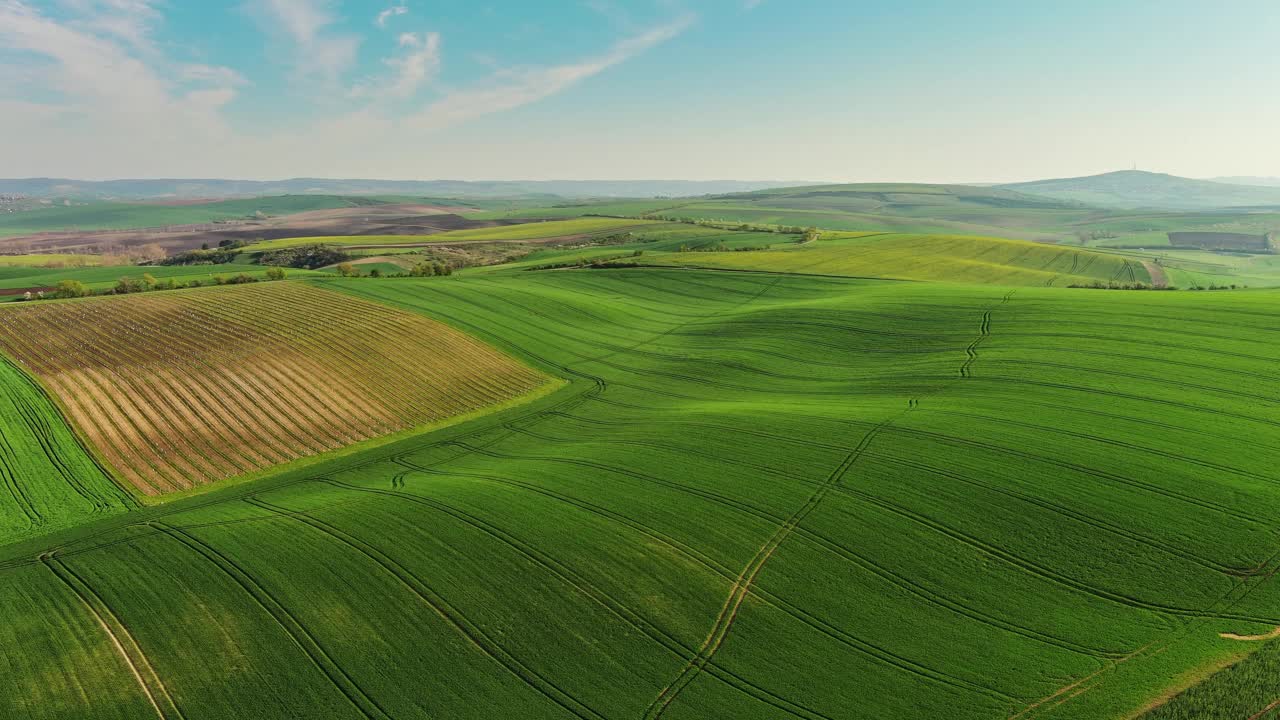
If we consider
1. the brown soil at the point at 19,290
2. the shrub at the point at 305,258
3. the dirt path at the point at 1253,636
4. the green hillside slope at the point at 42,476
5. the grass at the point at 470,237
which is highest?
the grass at the point at 470,237

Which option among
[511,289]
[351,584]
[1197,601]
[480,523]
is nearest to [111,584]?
[351,584]

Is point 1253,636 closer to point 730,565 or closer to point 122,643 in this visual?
point 730,565

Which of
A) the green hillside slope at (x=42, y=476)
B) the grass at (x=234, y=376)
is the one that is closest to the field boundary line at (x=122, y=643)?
the green hillside slope at (x=42, y=476)

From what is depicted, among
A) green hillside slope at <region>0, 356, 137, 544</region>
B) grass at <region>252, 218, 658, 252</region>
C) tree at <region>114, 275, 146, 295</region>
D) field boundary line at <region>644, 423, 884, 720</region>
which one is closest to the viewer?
field boundary line at <region>644, 423, 884, 720</region>

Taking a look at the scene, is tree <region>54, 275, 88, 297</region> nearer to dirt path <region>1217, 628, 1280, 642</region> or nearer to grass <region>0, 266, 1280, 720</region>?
grass <region>0, 266, 1280, 720</region>

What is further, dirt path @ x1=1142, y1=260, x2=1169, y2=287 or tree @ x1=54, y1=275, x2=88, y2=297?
dirt path @ x1=1142, y1=260, x2=1169, y2=287

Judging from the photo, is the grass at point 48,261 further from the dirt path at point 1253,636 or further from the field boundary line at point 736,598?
the dirt path at point 1253,636

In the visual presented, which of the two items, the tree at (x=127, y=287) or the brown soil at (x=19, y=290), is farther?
the brown soil at (x=19, y=290)

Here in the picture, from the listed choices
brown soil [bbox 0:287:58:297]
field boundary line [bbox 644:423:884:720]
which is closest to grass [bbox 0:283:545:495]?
field boundary line [bbox 644:423:884:720]

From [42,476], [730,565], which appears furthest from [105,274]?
[730,565]
